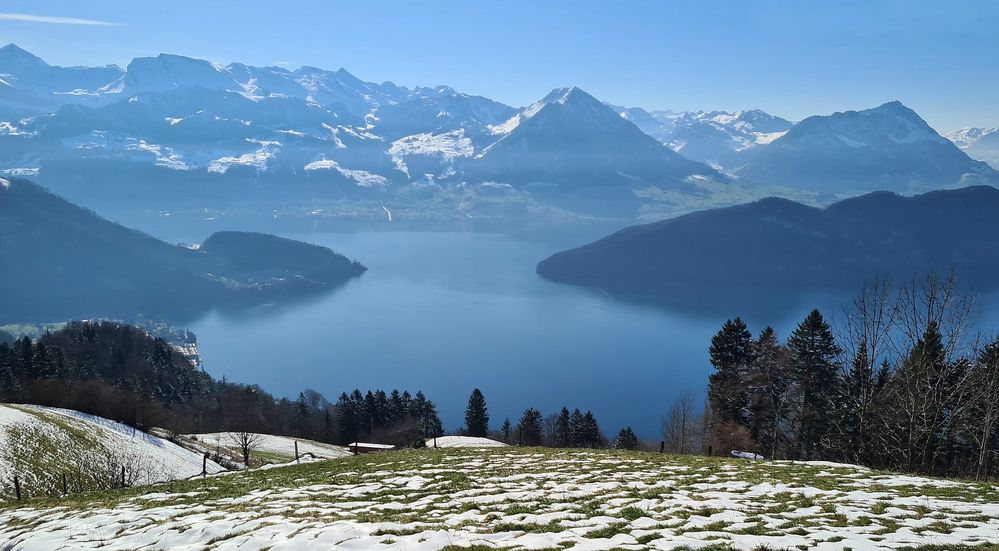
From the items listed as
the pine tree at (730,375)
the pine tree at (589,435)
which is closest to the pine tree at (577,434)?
the pine tree at (589,435)

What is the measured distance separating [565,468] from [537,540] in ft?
32.7

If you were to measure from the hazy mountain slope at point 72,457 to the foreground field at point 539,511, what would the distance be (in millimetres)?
10423

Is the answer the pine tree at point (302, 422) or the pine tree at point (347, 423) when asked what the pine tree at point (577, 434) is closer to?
the pine tree at point (347, 423)

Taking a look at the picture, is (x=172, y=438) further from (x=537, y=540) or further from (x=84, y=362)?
(x=84, y=362)

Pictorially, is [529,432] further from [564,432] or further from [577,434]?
[577,434]

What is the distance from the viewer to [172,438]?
5212 cm

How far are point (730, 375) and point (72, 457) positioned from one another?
48.3 m

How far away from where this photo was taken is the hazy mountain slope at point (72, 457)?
94.6 ft

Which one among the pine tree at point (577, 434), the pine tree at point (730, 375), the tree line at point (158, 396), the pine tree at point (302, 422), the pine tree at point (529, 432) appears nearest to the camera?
the pine tree at point (730, 375)

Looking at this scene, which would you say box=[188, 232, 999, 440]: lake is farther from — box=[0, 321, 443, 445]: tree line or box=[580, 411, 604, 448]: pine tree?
box=[580, 411, 604, 448]: pine tree

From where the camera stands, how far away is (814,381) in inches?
1652

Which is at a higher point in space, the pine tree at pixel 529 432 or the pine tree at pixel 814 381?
the pine tree at pixel 814 381

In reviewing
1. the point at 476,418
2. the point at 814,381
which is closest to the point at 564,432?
the point at 476,418

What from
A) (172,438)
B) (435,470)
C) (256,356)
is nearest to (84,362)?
(172,438)
